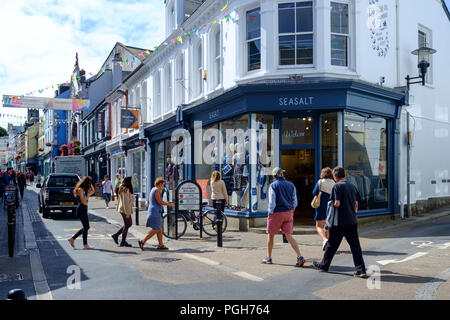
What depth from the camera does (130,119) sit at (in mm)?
23500

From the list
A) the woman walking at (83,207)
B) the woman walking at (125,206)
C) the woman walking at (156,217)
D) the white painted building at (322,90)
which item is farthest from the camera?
the white painted building at (322,90)

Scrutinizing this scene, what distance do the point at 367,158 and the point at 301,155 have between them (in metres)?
2.07

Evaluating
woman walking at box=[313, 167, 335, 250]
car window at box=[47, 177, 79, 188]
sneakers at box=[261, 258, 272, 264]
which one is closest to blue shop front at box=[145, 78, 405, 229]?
woman walking at box=[313, 167, 335, 250]

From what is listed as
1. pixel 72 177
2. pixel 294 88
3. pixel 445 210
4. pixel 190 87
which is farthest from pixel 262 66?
pixel 72 177

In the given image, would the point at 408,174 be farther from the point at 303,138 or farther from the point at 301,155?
the point at 303,138

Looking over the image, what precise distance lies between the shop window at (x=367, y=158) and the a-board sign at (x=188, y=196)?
4518 millimetres

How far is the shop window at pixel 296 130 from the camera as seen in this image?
13.2 meters

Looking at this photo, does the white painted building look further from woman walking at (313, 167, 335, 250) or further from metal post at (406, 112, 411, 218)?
woman walking at (313, 167, 335, 250)

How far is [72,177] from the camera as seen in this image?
61.8 feet

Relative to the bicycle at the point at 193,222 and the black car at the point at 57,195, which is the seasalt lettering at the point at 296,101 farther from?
the black car at the point at 57,195

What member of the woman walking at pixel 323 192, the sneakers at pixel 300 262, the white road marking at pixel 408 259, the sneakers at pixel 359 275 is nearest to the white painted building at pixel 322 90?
the woman walking at pixel 323 192
